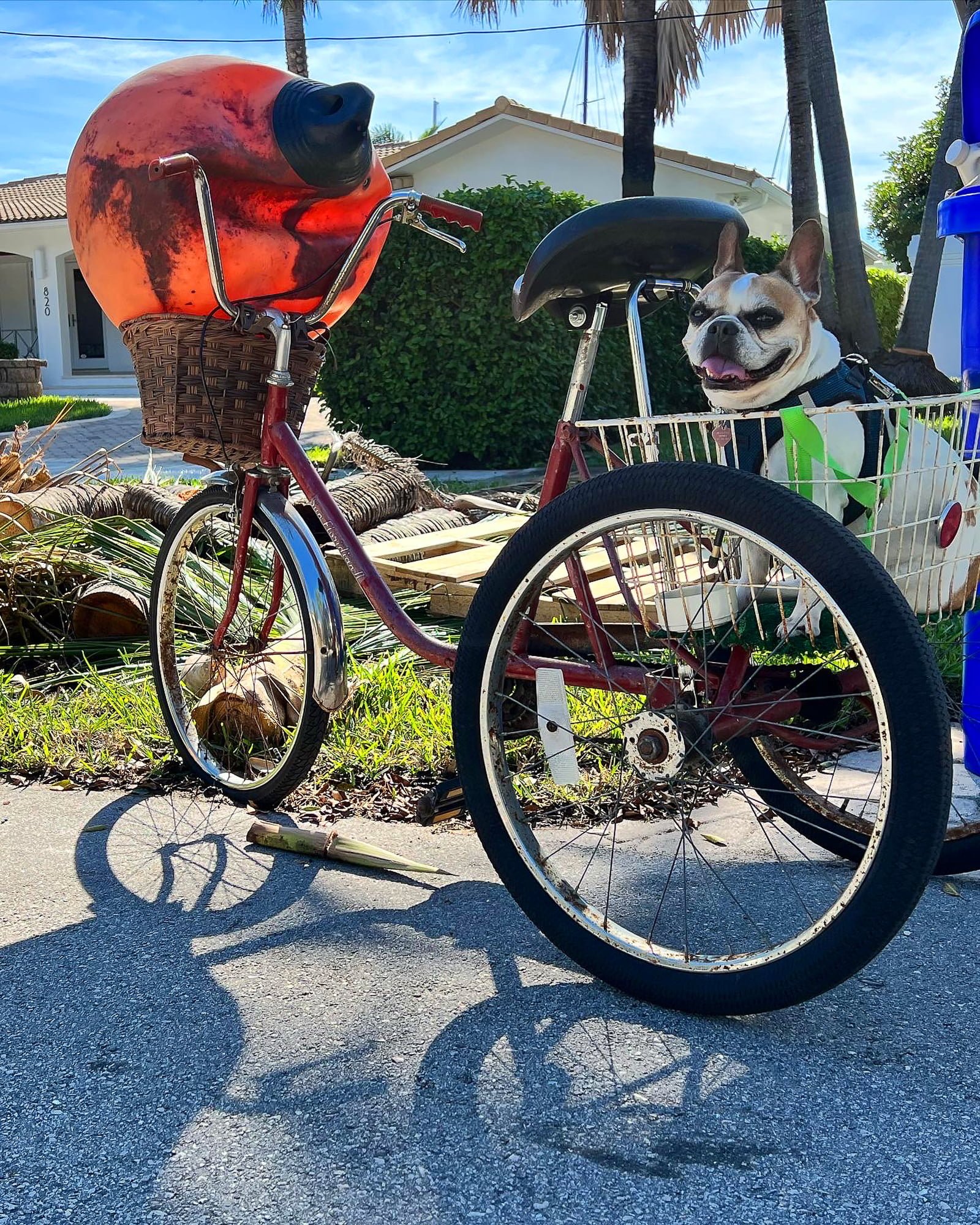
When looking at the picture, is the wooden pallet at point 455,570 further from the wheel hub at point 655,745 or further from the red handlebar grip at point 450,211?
the wheel hub at point 655,745

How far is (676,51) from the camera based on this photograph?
19.8m

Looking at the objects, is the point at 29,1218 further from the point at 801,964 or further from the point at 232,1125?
the point at 801,964

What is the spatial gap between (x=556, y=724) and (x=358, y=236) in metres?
1.31

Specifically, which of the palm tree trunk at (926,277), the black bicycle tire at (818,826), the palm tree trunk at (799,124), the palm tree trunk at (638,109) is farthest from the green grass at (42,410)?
the black bicycle tire at (818,826)

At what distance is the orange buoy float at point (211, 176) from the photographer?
2.45 metres

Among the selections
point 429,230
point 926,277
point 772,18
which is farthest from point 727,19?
point 429,230

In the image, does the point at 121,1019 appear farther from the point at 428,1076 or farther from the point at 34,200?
the point at 34,200

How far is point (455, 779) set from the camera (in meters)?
2.43

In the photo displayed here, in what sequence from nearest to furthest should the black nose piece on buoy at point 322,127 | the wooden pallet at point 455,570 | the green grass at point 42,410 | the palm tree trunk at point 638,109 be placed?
the black nose piece on buoy at point 322,127 → the wooden pallet at point 455,570 → the palm tree trunk at point 638,109 → the green grass at point 42,410

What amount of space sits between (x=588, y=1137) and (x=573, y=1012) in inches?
13.0

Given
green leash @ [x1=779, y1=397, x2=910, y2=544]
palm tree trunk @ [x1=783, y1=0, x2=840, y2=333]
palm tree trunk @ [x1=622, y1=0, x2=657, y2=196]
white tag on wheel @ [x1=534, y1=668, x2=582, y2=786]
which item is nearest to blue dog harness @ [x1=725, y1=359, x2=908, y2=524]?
green leash @ [x1=779, y1=397, x2=910, y2=544]

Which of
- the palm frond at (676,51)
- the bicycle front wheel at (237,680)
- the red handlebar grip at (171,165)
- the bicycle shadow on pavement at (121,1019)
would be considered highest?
the palm frond at (676,51)

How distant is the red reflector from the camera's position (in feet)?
6.04

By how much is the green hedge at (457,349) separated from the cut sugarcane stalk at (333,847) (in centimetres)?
665
